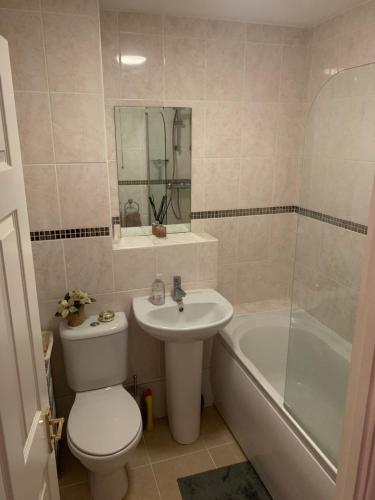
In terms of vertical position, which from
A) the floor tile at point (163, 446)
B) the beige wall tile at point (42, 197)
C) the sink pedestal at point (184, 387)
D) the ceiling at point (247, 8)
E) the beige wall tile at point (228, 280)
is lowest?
the floor tile at point (163, 446)

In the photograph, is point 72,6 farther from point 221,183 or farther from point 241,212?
point 241,212

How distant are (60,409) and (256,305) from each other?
4.97 feet

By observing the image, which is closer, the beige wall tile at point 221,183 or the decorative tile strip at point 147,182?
the decorative tile strip at point 147,182

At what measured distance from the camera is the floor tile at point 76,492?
1909 mm

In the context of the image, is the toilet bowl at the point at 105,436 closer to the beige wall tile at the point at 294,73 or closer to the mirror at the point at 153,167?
the mirror at the point at 153,167

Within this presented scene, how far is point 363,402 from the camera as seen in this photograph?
609mm

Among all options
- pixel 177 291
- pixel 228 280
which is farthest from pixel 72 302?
pixel 228 280

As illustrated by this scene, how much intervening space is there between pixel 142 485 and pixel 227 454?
20.4 inches

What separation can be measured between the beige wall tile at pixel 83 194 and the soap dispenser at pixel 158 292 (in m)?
0.46

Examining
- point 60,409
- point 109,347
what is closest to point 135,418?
point 109,347

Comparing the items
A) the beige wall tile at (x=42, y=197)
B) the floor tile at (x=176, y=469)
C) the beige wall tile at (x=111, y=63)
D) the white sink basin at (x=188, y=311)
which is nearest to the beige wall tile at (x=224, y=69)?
the beige wall tile at (x=111, y=63)

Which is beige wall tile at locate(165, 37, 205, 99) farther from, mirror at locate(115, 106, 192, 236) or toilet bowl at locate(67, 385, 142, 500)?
Result: toilet bowl at locate(67, 385, 142, 500)

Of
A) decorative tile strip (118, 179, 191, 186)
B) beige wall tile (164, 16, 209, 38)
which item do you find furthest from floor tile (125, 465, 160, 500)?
beige wall tile (164, 16, 209, 38)

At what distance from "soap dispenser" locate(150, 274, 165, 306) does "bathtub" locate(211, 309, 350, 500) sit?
49 centimetres
